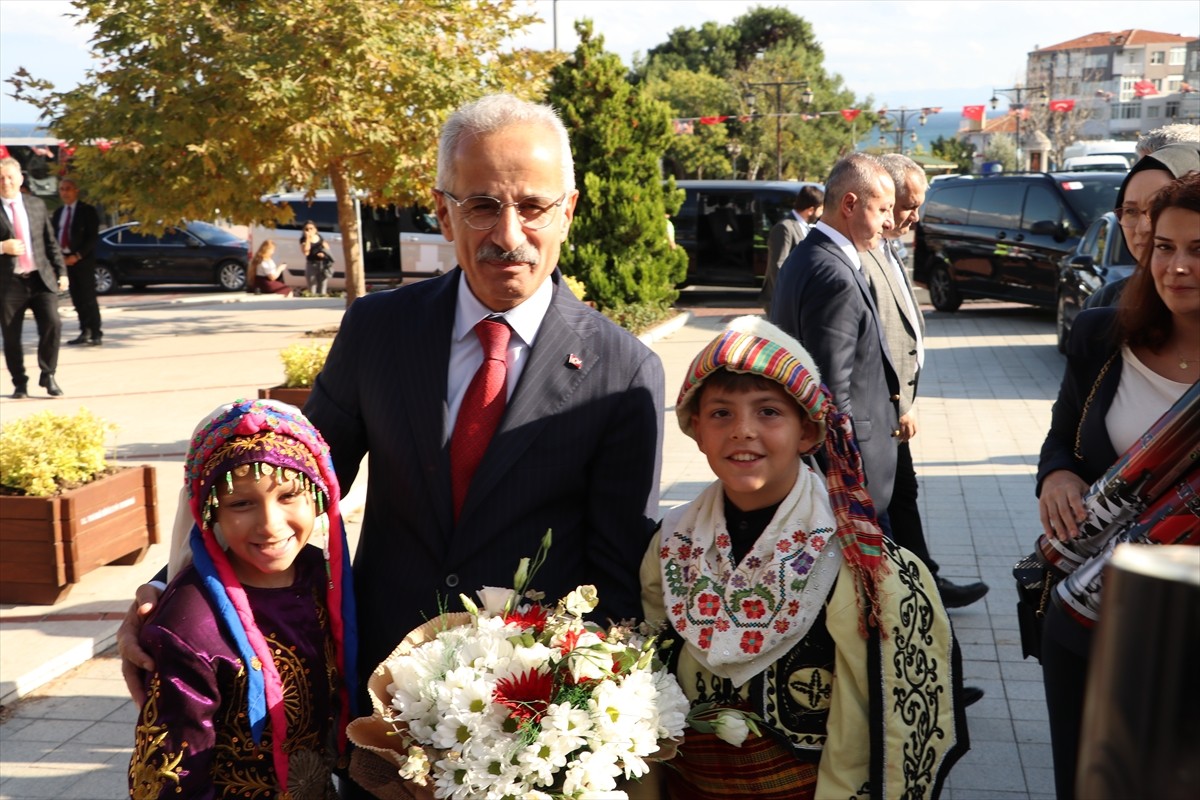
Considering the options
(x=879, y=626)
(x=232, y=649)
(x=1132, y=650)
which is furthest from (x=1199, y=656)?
(x=232, y=649)

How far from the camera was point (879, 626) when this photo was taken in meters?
2.47

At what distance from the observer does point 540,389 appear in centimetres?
269

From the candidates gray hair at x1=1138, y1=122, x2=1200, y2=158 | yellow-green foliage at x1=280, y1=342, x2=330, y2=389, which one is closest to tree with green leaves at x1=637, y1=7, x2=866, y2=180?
yellow-green foliage at x1=280, y1=342, x2=330, y2=389

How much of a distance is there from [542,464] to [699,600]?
440 mm

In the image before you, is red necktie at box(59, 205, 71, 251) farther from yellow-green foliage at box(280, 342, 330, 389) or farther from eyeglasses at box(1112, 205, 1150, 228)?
eyeglasses at box(1112, 205, 1150, 228)

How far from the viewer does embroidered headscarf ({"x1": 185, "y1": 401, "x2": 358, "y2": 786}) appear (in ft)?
8.49

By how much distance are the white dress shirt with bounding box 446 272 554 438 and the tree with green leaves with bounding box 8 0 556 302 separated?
1084cm

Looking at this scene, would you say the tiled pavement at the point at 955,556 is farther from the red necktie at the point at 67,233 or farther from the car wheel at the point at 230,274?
the car wheel at the point at 230,274

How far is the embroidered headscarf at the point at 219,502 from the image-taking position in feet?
8.49

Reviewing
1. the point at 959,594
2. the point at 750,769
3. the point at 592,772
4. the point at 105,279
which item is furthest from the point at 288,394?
the point at 105,279

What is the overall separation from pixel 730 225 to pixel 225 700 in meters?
20.6

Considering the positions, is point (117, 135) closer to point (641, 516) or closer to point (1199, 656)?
point (641, 516)

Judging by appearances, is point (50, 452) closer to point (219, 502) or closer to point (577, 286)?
point (219, 502)

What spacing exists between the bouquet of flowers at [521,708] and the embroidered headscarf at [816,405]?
50cm
